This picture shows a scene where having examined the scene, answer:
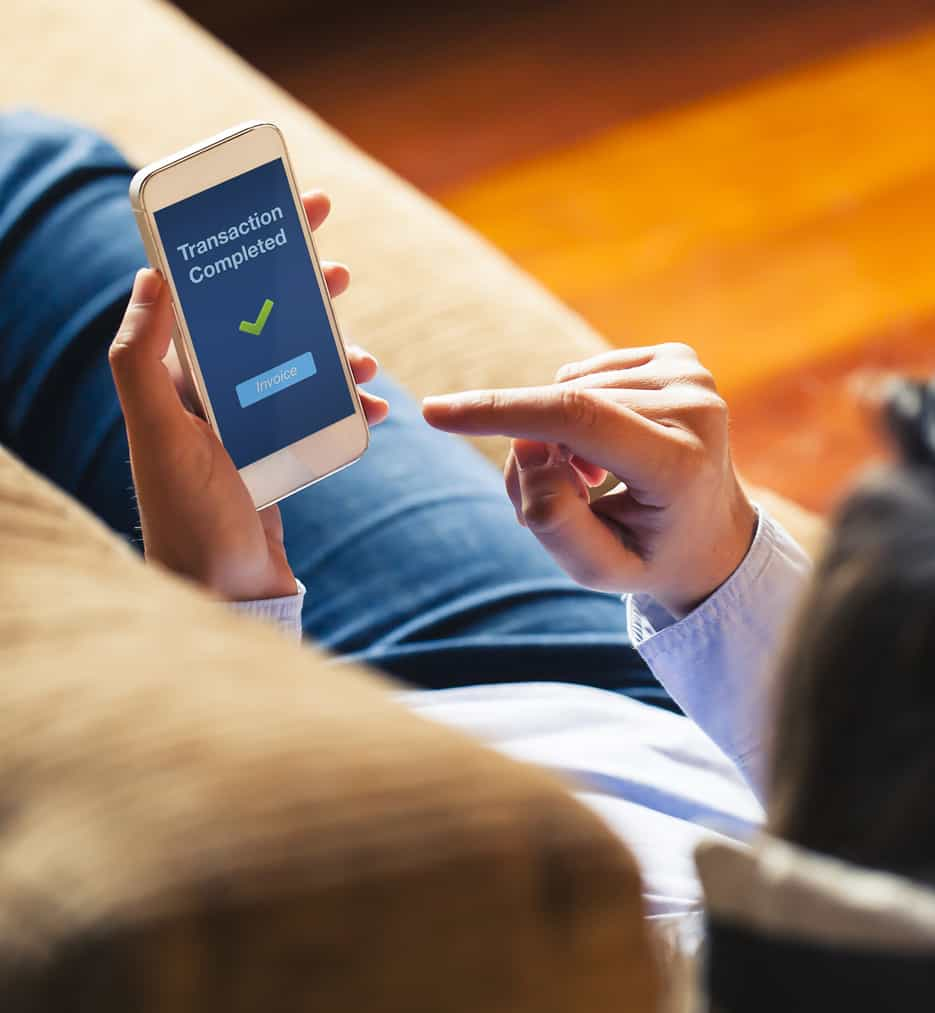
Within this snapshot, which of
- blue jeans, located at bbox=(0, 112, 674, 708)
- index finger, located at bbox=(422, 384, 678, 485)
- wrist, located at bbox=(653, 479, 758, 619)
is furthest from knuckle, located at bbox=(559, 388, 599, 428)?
blue jeans, located at bbox=(0, 112, 674, 708)

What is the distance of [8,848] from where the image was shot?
0.80 ft

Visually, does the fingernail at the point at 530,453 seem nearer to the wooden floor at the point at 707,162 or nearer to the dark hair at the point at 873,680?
the dark hair at the point at 873,680

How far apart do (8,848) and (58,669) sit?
44 millimetres

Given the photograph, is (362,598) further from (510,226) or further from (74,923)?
(510,226)

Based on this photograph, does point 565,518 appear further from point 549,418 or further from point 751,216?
point 751,216

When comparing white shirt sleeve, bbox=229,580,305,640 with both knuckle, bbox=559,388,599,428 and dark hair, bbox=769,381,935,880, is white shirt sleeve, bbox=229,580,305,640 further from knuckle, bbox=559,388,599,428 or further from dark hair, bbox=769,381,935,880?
dark hair, bbox=769,381,935,880

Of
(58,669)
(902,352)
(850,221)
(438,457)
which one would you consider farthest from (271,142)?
(850,221)

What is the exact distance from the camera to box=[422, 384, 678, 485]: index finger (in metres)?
0.58

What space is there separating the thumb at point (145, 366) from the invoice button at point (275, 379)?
86 millimetres

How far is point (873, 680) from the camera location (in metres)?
0.23

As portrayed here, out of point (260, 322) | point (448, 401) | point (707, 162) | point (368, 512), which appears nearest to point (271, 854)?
point (448, 401)

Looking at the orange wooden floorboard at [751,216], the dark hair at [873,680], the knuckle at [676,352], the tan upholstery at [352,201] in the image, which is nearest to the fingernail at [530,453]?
the knuckle at [676,352]

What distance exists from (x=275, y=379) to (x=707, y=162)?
1.57 meters

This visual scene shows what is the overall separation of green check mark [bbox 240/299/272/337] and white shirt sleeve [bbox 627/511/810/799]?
254 mm
